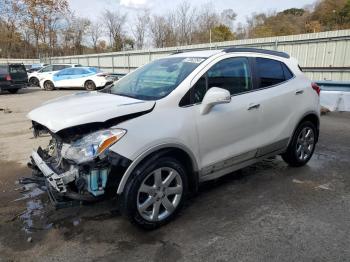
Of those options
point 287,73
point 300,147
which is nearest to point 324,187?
A: point 300,147

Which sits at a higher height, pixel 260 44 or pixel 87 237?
pixel 260 44

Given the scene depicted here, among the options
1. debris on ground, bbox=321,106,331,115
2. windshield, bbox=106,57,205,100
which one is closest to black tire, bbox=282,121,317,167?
windshield, bbox=106,57,205,100

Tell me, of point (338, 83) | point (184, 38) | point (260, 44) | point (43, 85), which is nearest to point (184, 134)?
point (338, 83)

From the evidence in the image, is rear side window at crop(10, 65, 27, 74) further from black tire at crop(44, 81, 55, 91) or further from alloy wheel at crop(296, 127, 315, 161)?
alloy wheel at crop(296, 127, 315, 161)

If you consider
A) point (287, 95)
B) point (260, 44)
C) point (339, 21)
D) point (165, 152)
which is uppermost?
point (339, 21)

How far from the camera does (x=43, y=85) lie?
2078cm

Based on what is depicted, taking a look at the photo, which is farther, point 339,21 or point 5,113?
point 339,21

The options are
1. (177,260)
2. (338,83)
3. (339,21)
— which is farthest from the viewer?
(339,21)

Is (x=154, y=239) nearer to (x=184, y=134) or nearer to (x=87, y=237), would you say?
(x=87, y=237)

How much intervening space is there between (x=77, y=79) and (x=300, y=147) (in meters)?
17.0

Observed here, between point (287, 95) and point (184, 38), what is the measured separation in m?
37.0

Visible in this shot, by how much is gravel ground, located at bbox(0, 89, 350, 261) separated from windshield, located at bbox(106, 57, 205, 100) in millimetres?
1396

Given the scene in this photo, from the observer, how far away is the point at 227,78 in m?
3.84

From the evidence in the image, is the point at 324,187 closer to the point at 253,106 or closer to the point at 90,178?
the point at 253,106
